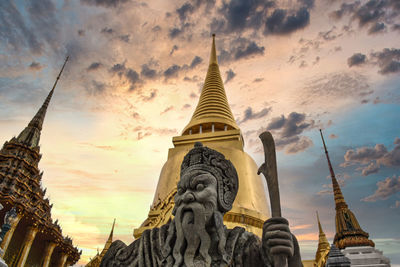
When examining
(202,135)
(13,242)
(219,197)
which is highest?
(202,135)

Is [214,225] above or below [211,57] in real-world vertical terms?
below

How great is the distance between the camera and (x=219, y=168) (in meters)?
3.29

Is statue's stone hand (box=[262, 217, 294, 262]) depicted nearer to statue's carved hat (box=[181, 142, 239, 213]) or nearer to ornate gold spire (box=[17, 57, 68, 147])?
statue's carved hat (box=[181, 142, 239, 213])

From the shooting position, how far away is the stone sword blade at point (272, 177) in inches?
92.6

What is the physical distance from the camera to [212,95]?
24141 millimetres

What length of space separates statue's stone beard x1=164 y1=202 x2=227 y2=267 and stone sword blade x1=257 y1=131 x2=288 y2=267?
25.2 inches

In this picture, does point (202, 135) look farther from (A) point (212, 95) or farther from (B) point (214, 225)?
(B) point (214, 225)

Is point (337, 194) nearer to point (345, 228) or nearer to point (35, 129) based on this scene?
point (345, 228)

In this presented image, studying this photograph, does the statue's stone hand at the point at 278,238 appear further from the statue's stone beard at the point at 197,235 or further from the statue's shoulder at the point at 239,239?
the statue's stone beard at the point at 197,235

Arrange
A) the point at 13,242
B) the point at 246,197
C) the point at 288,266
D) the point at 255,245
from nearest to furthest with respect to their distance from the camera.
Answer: the point at 288,266 → the point at 255,245 → the point at 246,197 → the point at 13,242

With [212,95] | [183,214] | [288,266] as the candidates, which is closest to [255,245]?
[288,266]

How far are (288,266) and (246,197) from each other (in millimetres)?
12408

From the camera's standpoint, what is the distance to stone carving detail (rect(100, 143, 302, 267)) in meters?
2.67

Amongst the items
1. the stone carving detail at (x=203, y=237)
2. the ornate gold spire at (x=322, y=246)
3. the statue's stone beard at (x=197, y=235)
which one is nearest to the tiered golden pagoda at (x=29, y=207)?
the stone carving detail at (x=203, y=237)
